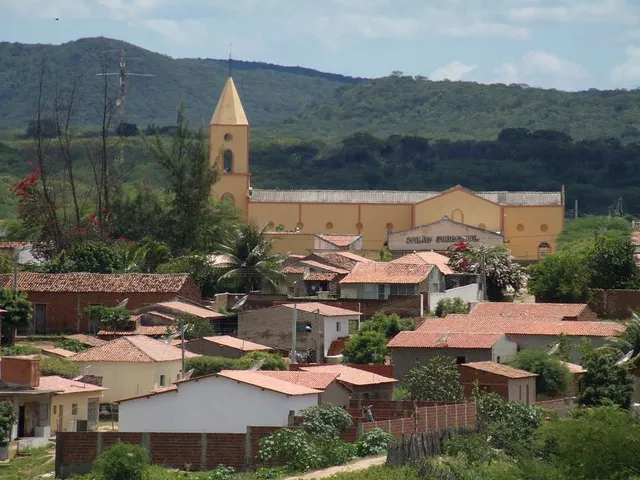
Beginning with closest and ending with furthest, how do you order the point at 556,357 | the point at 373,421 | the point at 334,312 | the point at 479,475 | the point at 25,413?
the point at 479,475 → the point at 373,421 → the point at 25,413 → the point at 556,357 → the point at 334,312

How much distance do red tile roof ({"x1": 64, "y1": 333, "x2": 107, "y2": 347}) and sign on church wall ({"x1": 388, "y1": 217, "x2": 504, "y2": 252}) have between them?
975 inches

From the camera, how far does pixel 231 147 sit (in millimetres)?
90750

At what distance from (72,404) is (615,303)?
21455 millimetres

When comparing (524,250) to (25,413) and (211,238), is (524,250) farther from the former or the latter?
(25,413)

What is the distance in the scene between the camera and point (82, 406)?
135 ft

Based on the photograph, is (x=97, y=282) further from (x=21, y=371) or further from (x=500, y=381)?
(x=500, y=381)

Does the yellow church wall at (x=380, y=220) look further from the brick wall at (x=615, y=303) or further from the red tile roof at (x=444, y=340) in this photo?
the red tile roof at (x=444, y=340)

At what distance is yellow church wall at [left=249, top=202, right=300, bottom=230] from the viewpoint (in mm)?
86812

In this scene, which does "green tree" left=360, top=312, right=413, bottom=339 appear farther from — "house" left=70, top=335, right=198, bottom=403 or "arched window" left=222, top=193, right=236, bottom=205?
"arched window" left=222, top=193, right=236, bottom=205

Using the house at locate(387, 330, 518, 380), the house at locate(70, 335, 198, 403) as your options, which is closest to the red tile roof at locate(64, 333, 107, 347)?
the house at locate(70, 335, 198, 403)

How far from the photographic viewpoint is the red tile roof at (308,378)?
129 ft

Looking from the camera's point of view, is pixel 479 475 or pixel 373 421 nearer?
pixel 479 475

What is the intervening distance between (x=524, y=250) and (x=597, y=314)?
28.6 metres

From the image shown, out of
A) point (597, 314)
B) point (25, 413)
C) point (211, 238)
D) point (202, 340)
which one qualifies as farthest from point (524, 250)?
point (25, 413)
